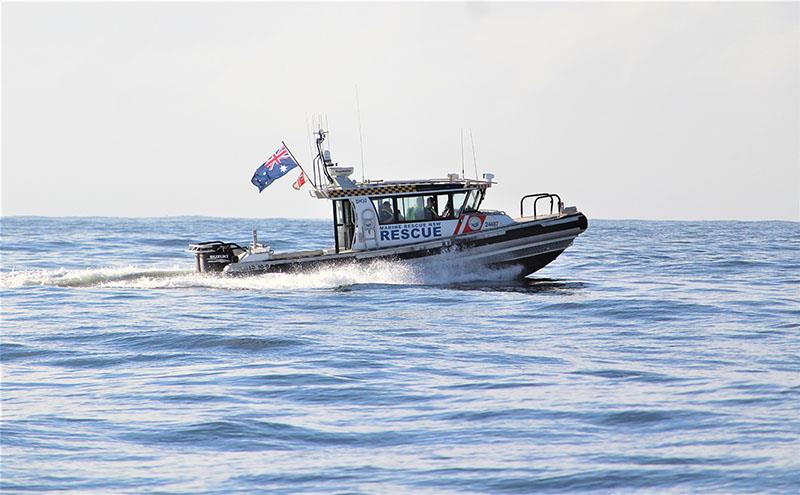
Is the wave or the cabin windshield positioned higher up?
the cabin windshield

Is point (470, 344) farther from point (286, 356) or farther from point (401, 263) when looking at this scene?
point (401, 263)

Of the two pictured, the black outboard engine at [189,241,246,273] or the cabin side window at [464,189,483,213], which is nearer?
the cabin side window at [464,189,483,213]

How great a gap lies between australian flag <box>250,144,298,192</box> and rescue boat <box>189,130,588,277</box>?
69cm

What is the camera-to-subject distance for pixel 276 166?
27688mm

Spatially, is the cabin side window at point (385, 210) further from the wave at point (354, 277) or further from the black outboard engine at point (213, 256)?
the black outboard engine at point (213, 256)

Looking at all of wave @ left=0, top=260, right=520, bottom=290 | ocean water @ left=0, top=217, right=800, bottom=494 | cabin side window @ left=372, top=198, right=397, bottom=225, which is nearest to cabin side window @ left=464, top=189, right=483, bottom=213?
wave @ left=0, top=260, right=520, bottom=290

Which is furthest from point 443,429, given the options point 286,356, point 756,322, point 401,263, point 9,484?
point 401,263

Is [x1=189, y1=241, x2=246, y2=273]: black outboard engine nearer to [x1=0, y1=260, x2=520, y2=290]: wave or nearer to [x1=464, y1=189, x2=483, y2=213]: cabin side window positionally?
[x1=0, y1=260, x2=520, y2=290]: wave

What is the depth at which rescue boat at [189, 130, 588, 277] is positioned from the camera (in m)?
27.2

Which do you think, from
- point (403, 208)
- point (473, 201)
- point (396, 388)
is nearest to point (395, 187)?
point (403, 208)

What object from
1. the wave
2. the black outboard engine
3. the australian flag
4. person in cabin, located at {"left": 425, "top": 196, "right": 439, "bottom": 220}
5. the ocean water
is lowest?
the ocean water

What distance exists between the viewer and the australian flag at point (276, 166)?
27656 millimetres

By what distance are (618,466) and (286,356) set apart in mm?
7509

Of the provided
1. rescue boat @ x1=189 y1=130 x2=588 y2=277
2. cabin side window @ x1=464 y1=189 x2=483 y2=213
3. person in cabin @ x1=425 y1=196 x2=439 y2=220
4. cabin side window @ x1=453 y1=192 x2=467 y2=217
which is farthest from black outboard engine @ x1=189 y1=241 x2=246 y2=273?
cabin side window @ x1=464 y1=189 x2=483 y2=213
